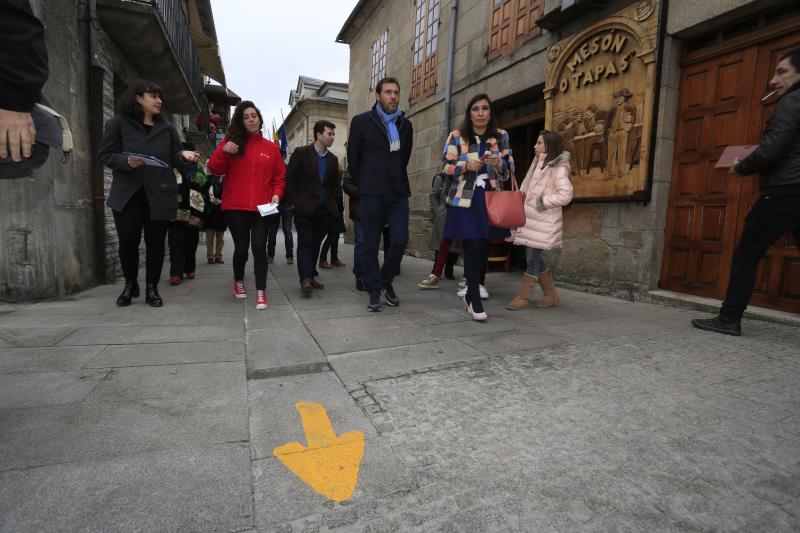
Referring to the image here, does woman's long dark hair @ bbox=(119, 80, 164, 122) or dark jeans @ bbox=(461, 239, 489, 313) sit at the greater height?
woman's long dark hair @ bbox=(119, 80, 164, 122)

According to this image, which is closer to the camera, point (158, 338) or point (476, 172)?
point (158, 338)

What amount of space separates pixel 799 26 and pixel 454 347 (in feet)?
12.9

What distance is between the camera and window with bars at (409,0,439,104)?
9.10m

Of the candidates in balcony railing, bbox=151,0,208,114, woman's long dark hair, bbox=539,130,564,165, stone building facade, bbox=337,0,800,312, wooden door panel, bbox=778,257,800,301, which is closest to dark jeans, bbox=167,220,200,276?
balcony railing, bbox=151,0,208,114

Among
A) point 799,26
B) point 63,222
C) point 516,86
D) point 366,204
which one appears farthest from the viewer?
point 516,86

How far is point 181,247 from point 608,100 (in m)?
5.47

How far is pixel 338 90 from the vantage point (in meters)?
31.4

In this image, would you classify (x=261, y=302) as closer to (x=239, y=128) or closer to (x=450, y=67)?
(x=239, y=128)

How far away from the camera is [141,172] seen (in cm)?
388

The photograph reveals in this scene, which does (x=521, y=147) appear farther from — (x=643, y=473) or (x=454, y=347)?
(x=643, y=473)

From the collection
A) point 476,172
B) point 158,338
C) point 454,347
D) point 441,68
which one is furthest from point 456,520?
point 441,68

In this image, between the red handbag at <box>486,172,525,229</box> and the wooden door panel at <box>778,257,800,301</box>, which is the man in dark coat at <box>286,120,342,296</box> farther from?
the wooden door panel at <box>778,257,800,301</box>

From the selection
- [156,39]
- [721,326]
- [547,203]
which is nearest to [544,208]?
[547,203]

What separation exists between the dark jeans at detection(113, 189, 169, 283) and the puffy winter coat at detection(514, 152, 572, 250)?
Answer: 131 inches
